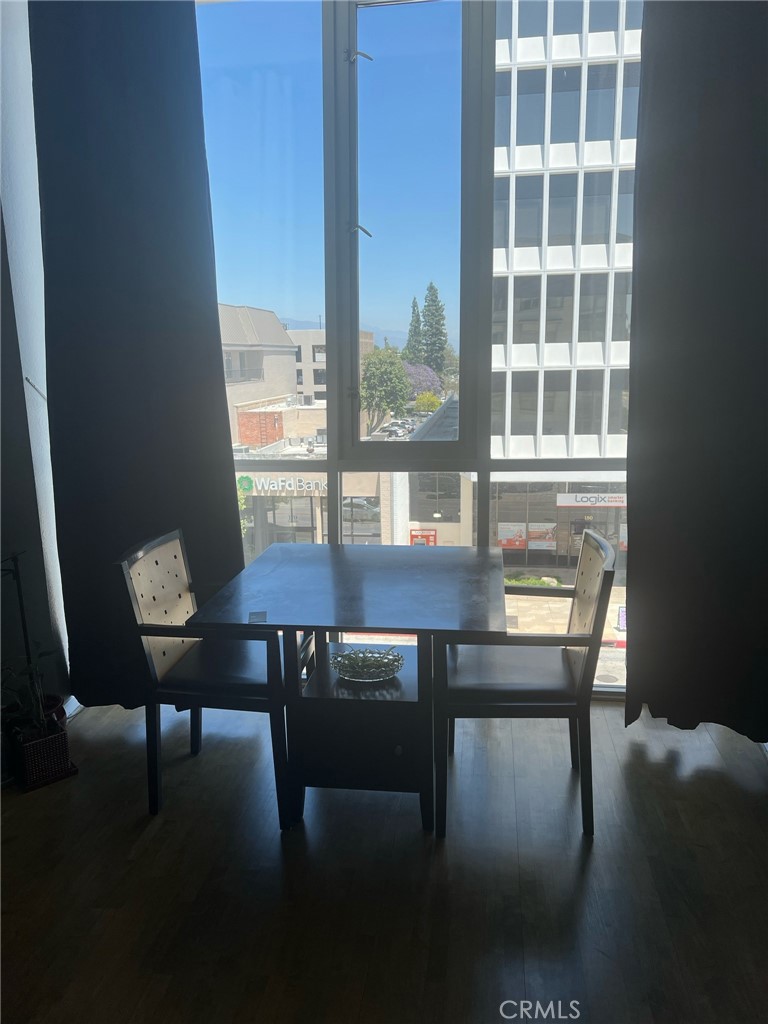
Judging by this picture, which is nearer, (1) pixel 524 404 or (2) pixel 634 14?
(2) pixel 634 14

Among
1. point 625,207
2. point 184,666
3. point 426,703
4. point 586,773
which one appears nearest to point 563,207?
point 625,207

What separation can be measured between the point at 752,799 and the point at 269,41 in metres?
3.30

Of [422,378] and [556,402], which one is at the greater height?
[422,378]

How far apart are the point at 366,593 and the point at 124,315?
1516mm

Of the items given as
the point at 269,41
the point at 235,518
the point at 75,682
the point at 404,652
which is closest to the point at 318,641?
the point at 404,652

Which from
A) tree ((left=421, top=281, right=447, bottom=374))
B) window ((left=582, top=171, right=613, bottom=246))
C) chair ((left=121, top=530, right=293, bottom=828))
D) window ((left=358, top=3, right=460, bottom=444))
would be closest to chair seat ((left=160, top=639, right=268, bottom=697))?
chair ((left=121, top=530, right=293, bottom=828))

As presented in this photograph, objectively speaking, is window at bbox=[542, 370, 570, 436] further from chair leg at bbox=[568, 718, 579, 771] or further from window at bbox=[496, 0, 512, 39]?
window at bbox=[496, 0, 512, 39]

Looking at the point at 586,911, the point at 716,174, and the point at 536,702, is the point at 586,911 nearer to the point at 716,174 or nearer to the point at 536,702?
the point at 536,702

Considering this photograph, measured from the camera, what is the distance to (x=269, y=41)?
2.96 meters

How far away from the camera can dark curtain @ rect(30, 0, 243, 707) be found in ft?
9.12

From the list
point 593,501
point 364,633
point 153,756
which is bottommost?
point 153,756

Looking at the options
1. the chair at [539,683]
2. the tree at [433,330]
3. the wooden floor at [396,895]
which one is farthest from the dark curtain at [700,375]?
the tree at [433,330]

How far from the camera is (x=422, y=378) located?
10.1 feet

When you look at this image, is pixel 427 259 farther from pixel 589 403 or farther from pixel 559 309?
pixel 589 403
